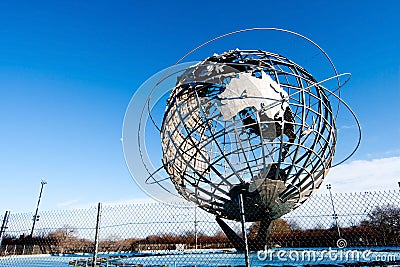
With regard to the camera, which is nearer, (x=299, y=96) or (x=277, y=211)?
(x=277, y=211)

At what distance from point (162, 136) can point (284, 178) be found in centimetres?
418

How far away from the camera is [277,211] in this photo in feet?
25.2

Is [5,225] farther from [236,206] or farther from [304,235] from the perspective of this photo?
[304,235]

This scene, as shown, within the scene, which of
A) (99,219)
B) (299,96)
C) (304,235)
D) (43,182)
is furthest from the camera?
(43,182)

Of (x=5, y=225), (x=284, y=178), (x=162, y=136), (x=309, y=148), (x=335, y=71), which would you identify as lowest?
(x=5, y=225)

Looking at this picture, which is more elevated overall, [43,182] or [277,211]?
[43,182]

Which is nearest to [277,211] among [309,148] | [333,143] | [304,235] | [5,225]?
[304,235]

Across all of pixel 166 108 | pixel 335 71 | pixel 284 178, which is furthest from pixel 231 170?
pixel 335 71

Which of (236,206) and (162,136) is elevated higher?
(162,136)

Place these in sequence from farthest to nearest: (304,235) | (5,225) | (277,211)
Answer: (304,235), (277,211), (5,225)

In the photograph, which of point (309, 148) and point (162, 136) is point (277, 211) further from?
point (162, 136)

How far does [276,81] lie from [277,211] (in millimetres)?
3987

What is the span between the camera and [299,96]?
29.0 ft

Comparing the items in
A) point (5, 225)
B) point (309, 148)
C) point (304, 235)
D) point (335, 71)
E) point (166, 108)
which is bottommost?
point (304, 235)
